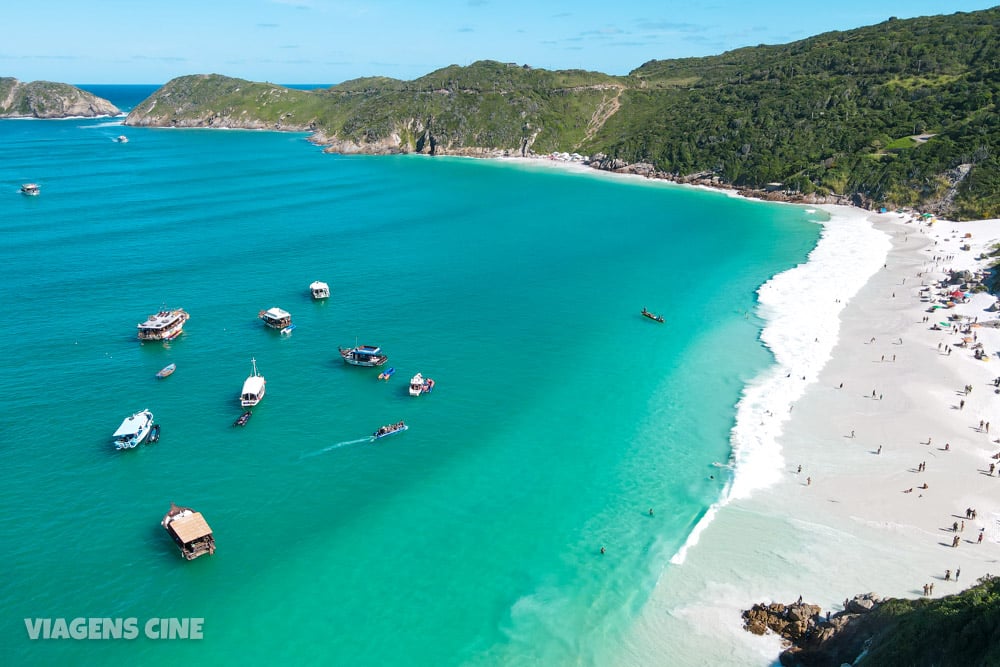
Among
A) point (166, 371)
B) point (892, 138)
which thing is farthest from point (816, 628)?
point (892, 138)

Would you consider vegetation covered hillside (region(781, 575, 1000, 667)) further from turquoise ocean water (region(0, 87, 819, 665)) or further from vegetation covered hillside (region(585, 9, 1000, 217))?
vegetation covered hillside (region(585, 9, 1000, 217))

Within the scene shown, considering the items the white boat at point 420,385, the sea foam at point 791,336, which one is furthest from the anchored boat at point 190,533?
the sea foam at point 791,336

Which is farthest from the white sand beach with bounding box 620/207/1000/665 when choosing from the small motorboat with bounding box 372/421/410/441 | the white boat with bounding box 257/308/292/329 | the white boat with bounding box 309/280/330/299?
the white boat with bounding box 309/280/330/299

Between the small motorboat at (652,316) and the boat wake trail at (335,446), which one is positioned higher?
the small motorboat at (652,316)

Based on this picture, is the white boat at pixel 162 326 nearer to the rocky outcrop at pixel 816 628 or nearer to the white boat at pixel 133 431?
the white boat at pixel 133 431

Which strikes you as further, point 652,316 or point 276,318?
point 652,316

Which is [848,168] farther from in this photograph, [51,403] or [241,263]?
[51,403]

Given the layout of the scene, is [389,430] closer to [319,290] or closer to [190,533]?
[190,533]
